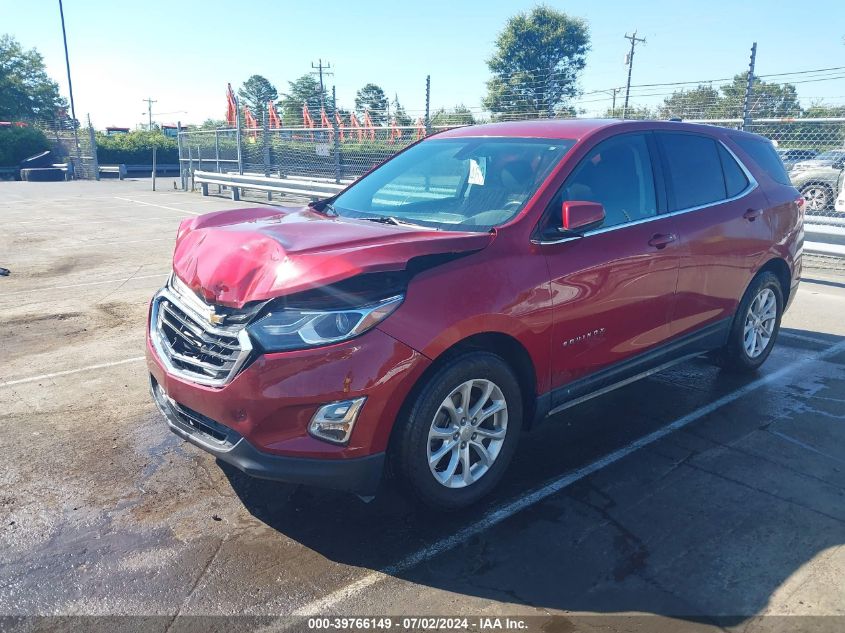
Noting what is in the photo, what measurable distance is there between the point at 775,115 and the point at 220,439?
38.5 ft

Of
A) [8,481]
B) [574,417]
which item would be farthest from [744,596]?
[8,481]

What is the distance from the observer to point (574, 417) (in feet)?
15.4

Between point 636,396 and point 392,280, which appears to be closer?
point 392,280

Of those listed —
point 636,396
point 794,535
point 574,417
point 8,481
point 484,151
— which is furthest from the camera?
point 636,396

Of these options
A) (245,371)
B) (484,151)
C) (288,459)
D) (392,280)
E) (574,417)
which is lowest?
(574,417)

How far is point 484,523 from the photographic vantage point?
3332mm

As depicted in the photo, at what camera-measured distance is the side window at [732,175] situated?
491 centimetres

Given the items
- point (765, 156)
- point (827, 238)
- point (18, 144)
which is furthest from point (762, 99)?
point (18, 144)

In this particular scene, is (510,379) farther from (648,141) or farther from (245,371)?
(648,141)

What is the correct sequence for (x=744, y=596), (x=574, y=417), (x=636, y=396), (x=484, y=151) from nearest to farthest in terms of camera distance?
(x=744, y=596), (x=484, y=151), (x=574, y=417), (x=636, y=396)

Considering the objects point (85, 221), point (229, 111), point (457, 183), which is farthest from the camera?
point (229, 111)

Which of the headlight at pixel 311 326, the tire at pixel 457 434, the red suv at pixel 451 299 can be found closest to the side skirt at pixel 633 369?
the red suv at pixel 451 299

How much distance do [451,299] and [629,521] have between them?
1.40 meters

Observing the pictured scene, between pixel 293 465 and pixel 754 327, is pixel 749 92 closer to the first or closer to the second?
pixel 754 327
